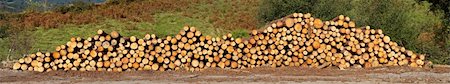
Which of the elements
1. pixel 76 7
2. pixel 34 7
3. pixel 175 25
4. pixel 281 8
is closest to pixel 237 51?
pixel 281 8

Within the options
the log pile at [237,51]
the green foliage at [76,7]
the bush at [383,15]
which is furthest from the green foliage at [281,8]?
the green foliage at [76,7]

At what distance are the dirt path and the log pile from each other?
30 cm

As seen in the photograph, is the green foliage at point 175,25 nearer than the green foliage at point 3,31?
No

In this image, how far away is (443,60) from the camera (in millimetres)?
20188

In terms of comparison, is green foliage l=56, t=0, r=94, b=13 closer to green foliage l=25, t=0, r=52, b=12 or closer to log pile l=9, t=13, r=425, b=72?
green foliage l=25, t=0, r=52, b=12

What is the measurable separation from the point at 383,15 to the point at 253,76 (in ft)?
49.6

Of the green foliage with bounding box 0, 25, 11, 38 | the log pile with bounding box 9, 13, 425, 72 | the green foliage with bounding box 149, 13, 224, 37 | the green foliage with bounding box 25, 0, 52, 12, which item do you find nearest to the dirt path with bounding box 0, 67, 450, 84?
the log pile with bounding box 9, 13, 425, 72

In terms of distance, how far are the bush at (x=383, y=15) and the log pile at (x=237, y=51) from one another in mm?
5746

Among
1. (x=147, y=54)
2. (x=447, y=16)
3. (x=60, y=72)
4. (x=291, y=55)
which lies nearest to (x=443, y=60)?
(x=447, y=16)

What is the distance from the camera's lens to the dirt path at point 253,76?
13.0 metres

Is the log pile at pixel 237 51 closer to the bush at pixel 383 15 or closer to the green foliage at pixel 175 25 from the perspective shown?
the bush at pixel 383 15

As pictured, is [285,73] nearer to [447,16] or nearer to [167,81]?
[167,81]

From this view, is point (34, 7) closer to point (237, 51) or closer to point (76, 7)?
point (76, 7)

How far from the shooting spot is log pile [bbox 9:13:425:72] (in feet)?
48.8
